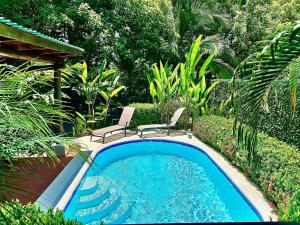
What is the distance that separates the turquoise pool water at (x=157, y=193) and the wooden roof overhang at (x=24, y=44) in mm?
1888

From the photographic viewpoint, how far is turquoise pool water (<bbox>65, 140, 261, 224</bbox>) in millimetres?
6469

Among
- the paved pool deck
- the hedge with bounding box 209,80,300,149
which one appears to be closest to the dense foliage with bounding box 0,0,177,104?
the paved pool deck

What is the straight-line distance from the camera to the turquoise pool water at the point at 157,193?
6469 mm

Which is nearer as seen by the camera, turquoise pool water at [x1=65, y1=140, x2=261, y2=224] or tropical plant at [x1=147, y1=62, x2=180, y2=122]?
turquoise pool water at [x1=65, y1=140, x2=261, y2=224]

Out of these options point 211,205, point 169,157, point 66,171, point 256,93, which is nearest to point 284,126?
point 211,205

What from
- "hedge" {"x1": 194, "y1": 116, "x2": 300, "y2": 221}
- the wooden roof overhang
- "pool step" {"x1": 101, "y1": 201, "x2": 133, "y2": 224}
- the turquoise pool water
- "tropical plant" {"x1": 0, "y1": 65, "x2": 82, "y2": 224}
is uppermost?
the wooden roof overhang

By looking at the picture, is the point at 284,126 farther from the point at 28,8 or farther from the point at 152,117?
the point at 28,8

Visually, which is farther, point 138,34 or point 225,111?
point 138,34

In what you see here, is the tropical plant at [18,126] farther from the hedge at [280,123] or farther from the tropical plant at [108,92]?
the tropical plant at [108,92]

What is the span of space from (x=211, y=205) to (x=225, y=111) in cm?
687

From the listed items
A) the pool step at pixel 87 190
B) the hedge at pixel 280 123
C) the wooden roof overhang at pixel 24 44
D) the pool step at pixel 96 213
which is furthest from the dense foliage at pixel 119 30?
the pool step at pixel 96 213

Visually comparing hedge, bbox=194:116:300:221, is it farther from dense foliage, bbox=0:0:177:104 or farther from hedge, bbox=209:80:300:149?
dense foliage, bbox=0:0:177:104

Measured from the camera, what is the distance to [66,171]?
24.3ft

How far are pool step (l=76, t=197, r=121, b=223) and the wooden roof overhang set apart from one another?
9.10ft
